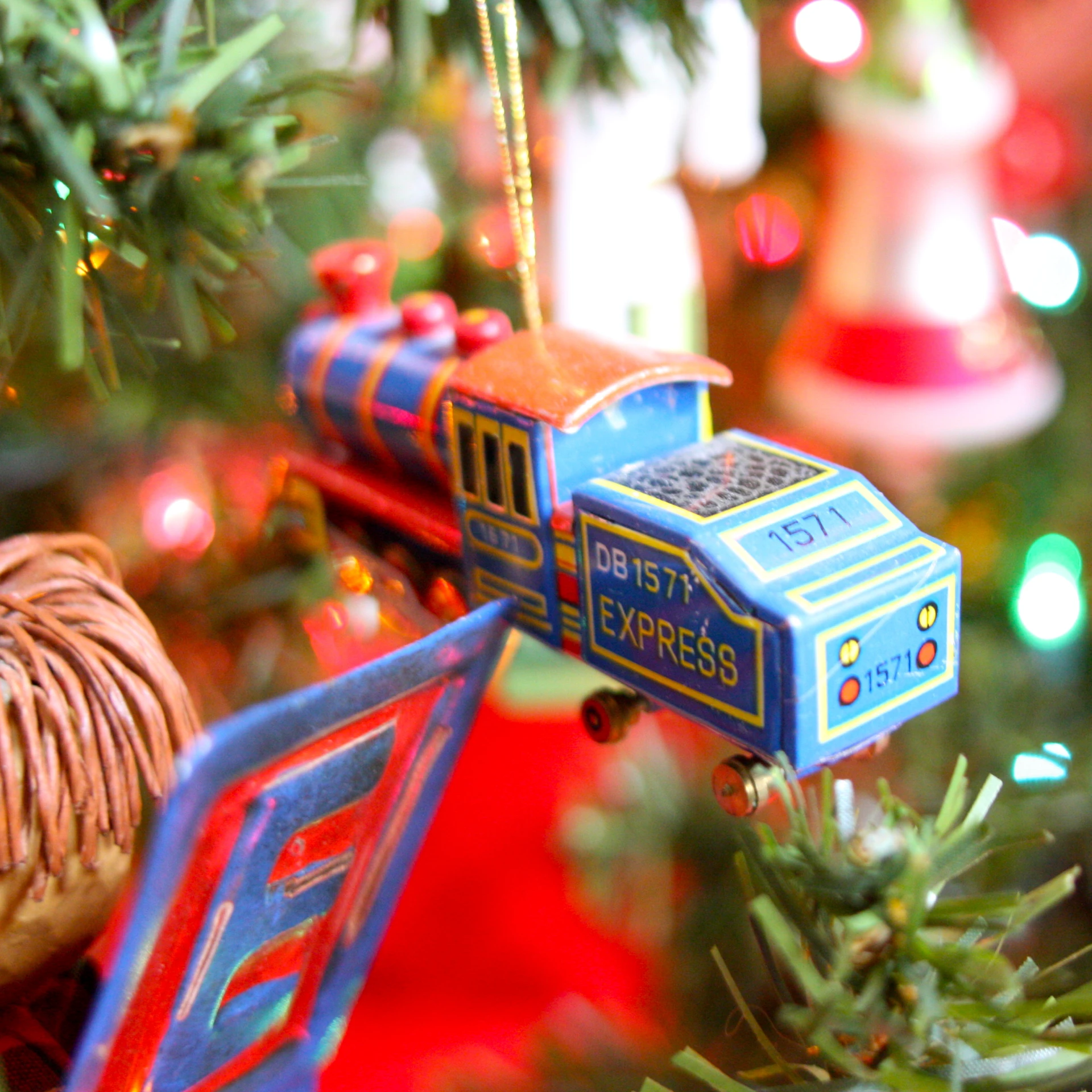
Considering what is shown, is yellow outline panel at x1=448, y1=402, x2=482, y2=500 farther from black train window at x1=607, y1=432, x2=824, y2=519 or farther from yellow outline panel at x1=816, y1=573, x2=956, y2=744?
yellow outline panel at x1=816, y1=573, x2=956, y2=744

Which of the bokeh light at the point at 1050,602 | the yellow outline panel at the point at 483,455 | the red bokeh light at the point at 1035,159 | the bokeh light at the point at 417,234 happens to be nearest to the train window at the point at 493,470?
the yellow outline panel at the point at 483,455

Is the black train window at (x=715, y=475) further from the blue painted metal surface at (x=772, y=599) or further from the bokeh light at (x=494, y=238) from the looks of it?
the bokeh light at (x=494, y=238)

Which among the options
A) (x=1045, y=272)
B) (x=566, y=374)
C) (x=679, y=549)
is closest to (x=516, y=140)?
(x=566, y=374)

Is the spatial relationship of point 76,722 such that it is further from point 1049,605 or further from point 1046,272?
point 1046,272

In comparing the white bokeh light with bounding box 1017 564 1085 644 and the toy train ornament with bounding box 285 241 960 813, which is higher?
the toy train ornament with bounding box 285 241 960 813

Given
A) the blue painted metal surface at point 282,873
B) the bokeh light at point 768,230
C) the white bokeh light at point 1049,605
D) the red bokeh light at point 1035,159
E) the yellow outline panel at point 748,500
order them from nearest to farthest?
the blue painted metal surface at point 282,873
the yellow outline panel at point 748,500
the white bokeh light at point 1049,605
the bokeh light at point 768,230
the red bokeh light at point 1035,159

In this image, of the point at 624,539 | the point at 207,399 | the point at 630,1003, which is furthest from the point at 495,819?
the point at 624,539

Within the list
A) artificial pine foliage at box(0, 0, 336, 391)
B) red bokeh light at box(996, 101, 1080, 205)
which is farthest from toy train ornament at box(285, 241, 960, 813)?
red bokeh light at box(996, 101, 1080, 205)

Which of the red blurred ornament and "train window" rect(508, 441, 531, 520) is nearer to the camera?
"train window" rect(508, 441, 531, 520)

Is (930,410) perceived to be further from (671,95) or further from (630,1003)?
(630,1003)
